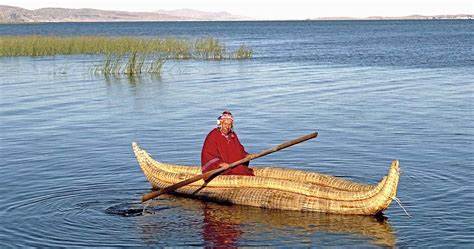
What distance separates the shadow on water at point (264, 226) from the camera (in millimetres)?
11719

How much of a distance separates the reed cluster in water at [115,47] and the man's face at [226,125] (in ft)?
118

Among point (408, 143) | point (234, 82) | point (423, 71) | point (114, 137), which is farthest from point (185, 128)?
point (423, 71)

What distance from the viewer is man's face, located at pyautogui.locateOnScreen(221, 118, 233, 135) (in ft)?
44.9

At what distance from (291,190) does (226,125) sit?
1.62 metres

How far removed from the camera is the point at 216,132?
45.3ft

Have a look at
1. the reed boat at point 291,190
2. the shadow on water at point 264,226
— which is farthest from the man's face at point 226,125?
the shadow on water at point 264,226

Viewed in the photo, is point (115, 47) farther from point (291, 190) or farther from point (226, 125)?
point (291, 190)

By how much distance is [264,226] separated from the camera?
12375mm

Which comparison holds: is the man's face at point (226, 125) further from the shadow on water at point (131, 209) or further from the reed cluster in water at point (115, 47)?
the reed cluster in water at point (115, 47)

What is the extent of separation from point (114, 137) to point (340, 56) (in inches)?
1440

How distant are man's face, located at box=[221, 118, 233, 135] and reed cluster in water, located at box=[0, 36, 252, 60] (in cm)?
3605

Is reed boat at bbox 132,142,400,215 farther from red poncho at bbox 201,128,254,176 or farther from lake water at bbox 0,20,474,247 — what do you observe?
red poncho at bbox 201,128,254,176

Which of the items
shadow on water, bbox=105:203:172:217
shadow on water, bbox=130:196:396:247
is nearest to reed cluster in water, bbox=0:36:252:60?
shadow on water, bbox=105:203:172:217

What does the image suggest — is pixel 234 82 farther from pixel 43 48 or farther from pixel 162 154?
pixel 43 48
